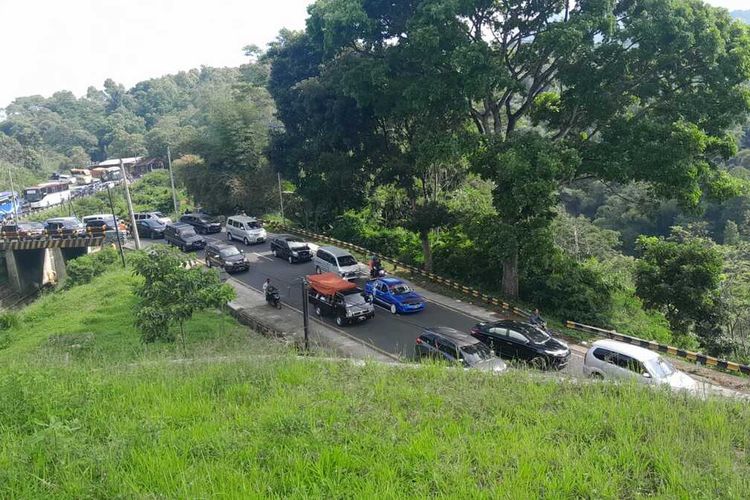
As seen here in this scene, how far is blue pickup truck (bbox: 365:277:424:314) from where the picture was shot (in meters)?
23.7

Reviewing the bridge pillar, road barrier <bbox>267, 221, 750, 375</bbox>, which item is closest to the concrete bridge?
the bridge pillar

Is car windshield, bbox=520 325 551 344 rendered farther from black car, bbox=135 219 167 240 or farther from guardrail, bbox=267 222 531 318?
black car, bbox=135 219 167 240

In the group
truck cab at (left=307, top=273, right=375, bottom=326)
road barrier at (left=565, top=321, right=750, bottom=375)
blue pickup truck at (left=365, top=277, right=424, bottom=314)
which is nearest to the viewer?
road barrier at (left=565, top=321, right=750, bottom=375)

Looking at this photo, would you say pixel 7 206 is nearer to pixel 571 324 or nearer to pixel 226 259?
pixel 226 259

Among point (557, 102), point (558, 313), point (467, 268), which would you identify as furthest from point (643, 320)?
point (557, 102)

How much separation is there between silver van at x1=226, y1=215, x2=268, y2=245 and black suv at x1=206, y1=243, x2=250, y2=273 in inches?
209

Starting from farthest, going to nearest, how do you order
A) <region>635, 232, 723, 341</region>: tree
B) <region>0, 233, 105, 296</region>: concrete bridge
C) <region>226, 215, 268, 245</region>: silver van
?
<region>0, 233, 105, 296</region>: concrete bridge < <region>226, 215, 268, 245</region>: silver van < <region>635, 232, 723, 341</region>: tree

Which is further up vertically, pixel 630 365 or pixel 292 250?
pixel 630 365

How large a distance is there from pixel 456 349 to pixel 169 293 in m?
9.71

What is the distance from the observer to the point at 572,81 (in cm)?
2367

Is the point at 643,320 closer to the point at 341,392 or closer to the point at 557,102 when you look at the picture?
the point at 557,102

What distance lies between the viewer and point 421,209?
27.6m

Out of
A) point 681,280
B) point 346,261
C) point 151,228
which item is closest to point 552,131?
point 681,280

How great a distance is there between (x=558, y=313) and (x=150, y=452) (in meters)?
20.9
